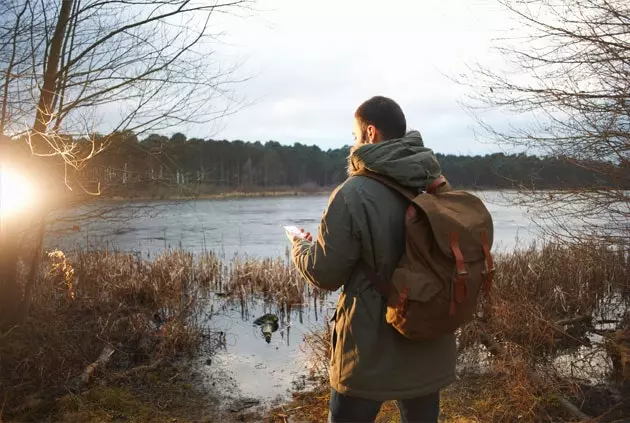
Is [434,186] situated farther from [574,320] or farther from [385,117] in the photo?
[574,320]

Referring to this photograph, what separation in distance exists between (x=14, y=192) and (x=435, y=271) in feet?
11.5

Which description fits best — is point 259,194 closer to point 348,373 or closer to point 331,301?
point 331,301

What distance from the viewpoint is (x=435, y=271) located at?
166cm

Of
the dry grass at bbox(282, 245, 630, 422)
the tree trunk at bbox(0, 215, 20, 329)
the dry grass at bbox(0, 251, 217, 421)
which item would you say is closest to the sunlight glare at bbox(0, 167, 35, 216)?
the tree trunk at bbox(0, 215, 20, 329)

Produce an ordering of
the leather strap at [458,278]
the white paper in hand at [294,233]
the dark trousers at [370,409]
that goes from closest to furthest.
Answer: the leather strap at [458,278] < the dark trousers at [370,409] < the white paper in hand at [294,233]

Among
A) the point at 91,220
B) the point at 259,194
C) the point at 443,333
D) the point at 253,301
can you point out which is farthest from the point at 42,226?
the point at 259,194

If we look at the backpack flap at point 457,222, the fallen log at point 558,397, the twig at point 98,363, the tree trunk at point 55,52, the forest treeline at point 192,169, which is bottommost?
the twig at point 98,363

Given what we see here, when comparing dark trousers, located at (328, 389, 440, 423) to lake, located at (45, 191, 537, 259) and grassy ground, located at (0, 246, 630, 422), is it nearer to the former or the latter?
grassy ground, located at (0, 246, 630, 422)

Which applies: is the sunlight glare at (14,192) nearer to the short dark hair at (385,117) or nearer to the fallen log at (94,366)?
the fallen log at (94,366)

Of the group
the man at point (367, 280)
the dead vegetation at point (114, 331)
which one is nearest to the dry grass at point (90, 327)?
the dead vegetation at point (114, 331)

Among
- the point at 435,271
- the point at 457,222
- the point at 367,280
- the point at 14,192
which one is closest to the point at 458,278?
the point at 435,271

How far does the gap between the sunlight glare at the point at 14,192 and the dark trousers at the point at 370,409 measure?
3136 millimetres

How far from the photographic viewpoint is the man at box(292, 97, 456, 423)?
1689 millimetres

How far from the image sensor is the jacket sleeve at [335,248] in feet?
5.49
